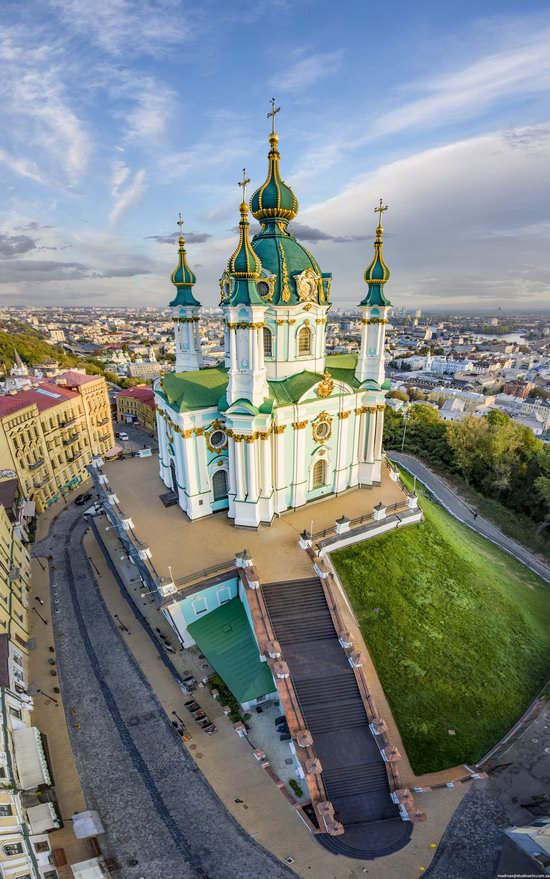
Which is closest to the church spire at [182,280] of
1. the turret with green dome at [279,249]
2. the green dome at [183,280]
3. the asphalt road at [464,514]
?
the green dome at [183,280]

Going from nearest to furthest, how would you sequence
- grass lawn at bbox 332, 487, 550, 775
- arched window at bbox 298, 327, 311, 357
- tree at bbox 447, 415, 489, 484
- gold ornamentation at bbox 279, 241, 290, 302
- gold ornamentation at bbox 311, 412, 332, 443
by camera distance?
grass lawn at bbox 332, 487, 550, 775 → gold ornamentation at bbox 279, 241, 290, 302 → gold ornamentation at bbox 311, 412, 332, 443 → arched window at bbox 298, 327, 311, 357 → tree at bbox 447, 415, 489, 484

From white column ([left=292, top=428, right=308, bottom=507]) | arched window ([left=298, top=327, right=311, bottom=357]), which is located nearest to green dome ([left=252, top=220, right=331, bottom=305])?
arched window ([left=298, top=327, right=311, bottom=357])

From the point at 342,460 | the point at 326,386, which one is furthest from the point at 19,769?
the point at 326,386

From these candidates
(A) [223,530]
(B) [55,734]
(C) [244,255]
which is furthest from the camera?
(A) [223,530]

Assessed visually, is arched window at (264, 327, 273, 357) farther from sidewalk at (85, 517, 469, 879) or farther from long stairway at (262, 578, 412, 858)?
sidewalk at (85, 517, 469, 879)

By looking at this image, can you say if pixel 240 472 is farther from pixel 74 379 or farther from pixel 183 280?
pixel 74 379

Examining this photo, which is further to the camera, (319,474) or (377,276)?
(319,474)

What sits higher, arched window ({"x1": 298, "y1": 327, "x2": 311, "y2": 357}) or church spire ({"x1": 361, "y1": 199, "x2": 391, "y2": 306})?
church spire ({"x1": 361, "y1": 199, "x2": 391, "y2": 306})

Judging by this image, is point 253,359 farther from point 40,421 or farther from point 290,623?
point 40,421
